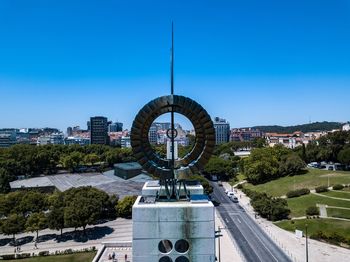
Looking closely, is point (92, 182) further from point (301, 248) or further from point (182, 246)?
Answer: point (182, 246)

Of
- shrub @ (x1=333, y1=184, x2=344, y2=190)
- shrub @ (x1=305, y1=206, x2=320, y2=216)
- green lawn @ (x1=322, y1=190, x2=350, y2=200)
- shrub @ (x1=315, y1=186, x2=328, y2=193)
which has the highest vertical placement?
shrub @ (x1=333, y1=184, x2=344, y2=190)

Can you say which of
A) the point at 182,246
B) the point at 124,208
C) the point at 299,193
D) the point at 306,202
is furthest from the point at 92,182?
the point at 182,246

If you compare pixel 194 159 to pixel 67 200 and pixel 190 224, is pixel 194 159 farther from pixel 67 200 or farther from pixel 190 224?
pixel 67 200

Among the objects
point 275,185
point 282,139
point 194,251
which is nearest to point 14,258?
point 194,251

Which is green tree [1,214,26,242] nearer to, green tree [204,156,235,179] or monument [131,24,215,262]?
monument [131,24,215,262]


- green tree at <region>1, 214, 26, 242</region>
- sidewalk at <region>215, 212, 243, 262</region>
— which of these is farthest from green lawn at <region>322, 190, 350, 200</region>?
green tree at <region>1, 214, 26, 242</region>

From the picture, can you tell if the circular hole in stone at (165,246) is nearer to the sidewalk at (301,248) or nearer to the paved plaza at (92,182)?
the sidewalk at (301,248)
